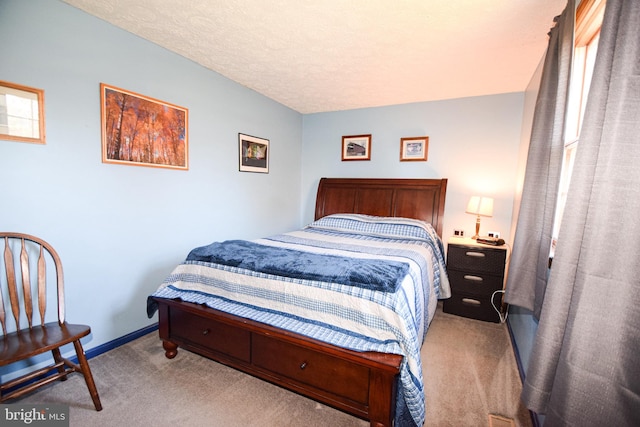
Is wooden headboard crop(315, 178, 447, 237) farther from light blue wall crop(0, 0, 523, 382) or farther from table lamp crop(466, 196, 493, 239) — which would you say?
table lamp crop(466, 196, 493, 239)

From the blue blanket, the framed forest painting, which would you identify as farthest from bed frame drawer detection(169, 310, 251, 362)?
the framed forest painting

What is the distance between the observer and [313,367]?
60.4 inches

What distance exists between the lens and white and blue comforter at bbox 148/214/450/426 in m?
1.41

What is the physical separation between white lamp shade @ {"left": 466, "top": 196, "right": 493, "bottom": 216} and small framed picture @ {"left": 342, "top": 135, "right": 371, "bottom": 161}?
1466 millimetres

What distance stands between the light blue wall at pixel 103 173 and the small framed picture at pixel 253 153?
5.0 inches

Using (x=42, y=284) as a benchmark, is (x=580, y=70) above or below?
above

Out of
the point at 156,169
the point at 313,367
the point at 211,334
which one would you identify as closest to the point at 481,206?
Result: the point at 313,367

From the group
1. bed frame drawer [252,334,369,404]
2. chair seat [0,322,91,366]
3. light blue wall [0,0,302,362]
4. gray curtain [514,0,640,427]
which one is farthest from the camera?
light blue wall [0,0,302,362]

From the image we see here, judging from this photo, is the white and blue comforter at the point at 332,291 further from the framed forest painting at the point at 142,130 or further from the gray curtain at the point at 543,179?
the framed forest painting at the point at 142,130

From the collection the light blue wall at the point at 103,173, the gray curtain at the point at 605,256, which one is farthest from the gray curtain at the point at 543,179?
the light blue wall at the point at 103,173

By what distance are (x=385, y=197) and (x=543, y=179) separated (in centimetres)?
207

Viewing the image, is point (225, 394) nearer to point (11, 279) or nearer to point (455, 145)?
point (11, 279)

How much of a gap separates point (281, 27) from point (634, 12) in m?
1.85

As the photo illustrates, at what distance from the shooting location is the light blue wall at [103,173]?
1.69m
